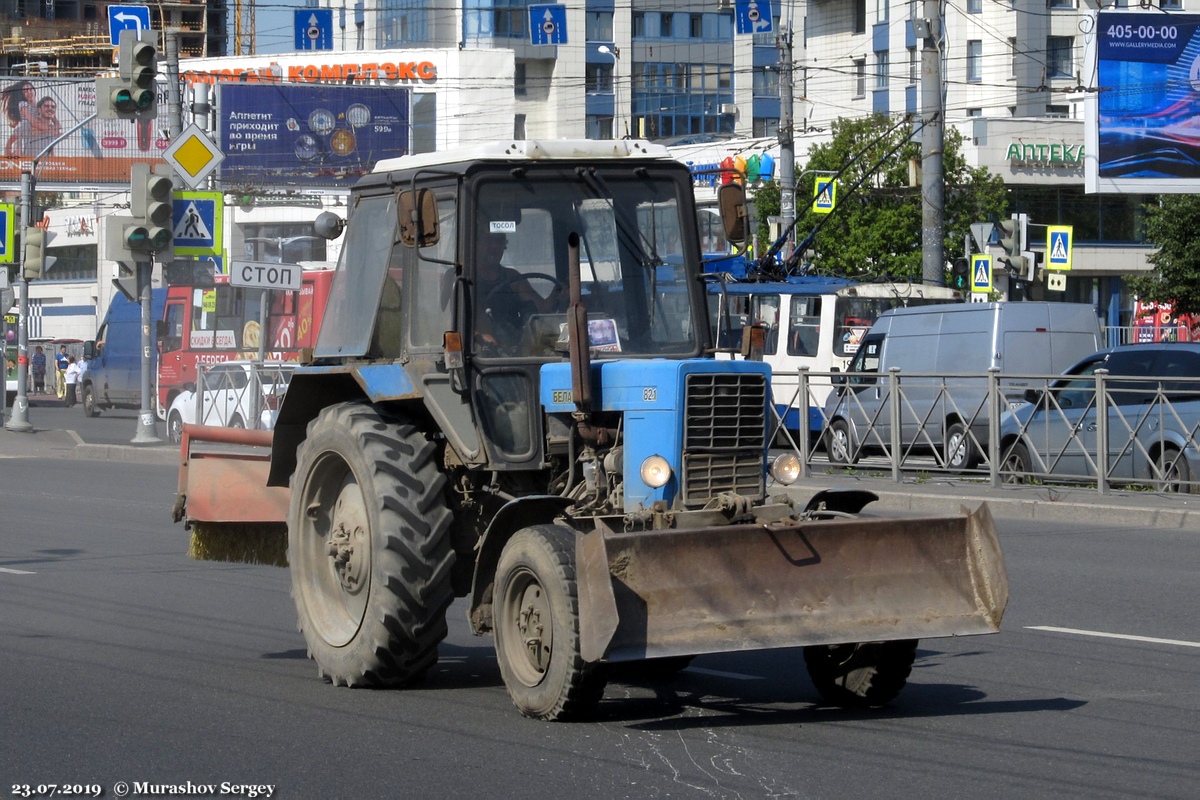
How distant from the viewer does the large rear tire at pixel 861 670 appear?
22.5ft

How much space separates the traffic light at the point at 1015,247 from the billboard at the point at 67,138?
33525mm

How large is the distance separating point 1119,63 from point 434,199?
26.9 metres

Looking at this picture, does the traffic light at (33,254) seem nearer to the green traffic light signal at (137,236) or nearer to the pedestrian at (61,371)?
the green traffic light signal at (137,236)

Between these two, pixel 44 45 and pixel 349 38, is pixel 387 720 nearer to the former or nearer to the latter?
pixel 349 38

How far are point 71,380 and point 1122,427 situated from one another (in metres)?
41.2

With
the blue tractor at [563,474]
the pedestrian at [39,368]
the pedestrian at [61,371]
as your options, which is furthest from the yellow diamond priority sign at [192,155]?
the pedestrian at [39,368]

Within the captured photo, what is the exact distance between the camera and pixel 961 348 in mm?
23328

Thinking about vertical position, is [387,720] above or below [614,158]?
below

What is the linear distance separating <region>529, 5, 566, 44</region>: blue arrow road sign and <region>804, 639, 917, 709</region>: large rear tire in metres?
76.0

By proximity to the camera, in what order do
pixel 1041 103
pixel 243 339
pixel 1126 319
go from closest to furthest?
1. pixel 243 339
2. pixel 1126 319
3. pixel 1041 103

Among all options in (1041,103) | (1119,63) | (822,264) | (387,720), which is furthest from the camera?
(1041,103)

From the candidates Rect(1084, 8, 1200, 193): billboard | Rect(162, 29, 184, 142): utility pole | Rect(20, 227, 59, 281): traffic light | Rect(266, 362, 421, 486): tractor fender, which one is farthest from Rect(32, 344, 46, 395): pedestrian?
Rect(266, 362, 421, 486): tractor fender

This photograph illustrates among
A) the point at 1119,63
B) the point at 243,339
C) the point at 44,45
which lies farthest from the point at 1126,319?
the point at 44,45

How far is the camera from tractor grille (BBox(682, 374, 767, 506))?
6727mm
